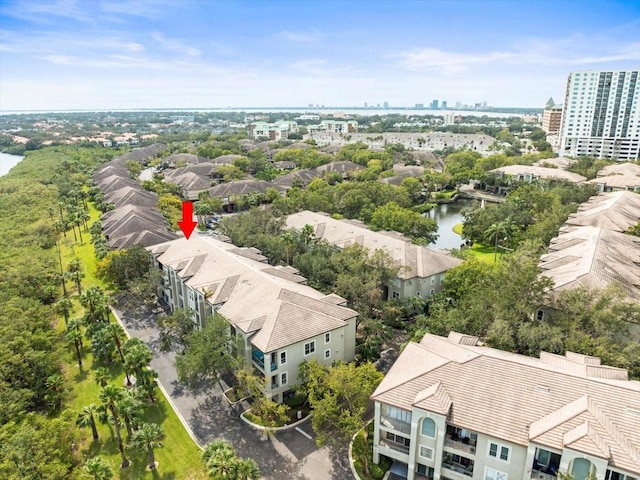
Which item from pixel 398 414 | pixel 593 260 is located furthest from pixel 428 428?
pixel 593 260

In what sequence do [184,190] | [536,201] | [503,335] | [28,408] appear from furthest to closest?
[184,190]
[536,201]
[28,408]
[503,335]

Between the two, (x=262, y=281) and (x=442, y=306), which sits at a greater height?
(x=262, y=281)

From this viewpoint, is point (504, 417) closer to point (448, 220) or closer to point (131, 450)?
point (131, 450)

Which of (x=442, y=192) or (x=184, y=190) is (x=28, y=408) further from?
(x=442, y=192)

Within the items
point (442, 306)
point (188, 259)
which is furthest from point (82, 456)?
point (442, 306)

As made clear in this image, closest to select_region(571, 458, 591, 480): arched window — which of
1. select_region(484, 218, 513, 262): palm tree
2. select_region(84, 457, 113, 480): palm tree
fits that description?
select_region(84, 457, 113, 480): palm tree

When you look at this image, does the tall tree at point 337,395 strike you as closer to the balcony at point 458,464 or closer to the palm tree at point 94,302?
the balcony at point 458,464

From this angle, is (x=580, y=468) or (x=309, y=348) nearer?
(x=580, y=468)
